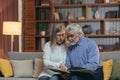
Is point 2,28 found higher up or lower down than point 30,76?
higher up

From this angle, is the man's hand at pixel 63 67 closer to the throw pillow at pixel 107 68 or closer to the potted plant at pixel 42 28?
the throw pillow at pixel 107 68

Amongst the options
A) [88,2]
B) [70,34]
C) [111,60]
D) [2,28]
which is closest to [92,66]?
[70,34]

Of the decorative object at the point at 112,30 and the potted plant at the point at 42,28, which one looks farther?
the potted plant at the point at 42,28

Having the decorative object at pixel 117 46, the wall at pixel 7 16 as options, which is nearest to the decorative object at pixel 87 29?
the decorative object at pixel 117 46

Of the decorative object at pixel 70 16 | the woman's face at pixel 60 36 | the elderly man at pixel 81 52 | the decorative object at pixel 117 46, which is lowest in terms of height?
the decorative object at pixel 117 46

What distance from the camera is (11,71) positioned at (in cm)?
493

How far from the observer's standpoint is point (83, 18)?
24.5 feet

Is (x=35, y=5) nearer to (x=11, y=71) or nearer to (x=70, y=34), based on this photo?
(x=11, y=71)

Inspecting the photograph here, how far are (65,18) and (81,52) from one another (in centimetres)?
401

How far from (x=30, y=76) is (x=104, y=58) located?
121 cm

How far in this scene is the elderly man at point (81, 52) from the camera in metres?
3.55

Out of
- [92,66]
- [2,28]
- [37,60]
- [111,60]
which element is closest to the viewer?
[92,66]

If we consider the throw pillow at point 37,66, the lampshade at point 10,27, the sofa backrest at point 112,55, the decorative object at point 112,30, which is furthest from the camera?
the decorative object at point 112,30

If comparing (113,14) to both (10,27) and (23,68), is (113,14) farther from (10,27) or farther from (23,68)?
(23,68)
